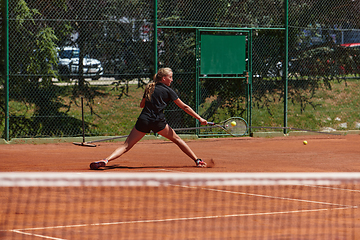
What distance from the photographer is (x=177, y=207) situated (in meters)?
5.18

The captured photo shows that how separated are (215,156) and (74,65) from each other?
4111 mm

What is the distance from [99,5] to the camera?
1200 cm

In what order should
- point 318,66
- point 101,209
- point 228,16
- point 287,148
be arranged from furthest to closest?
1. point 318,66
2. point 228,16
3. point 287,148
4. point 101,209

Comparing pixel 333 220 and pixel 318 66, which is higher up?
pixel 318 66

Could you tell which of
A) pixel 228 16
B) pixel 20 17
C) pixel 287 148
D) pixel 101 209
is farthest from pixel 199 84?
pixel 101 209

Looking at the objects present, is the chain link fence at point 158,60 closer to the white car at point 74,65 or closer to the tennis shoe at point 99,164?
the white car at point 74,65

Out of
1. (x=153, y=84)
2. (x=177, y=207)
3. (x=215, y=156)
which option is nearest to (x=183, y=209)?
(x=177, y=207)

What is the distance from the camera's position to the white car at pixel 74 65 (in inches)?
464

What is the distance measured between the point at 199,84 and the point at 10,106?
426 cm

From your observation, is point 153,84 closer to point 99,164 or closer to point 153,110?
point 153,110

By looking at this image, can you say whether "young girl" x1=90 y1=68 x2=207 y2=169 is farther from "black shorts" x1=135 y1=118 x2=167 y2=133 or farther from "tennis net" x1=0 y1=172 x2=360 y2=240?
"tennis net" x1=0 y1=172 x2=360 y2=240

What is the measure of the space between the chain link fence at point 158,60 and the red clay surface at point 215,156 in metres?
0.87

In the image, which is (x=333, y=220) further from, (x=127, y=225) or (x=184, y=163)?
(x=184, y=163)

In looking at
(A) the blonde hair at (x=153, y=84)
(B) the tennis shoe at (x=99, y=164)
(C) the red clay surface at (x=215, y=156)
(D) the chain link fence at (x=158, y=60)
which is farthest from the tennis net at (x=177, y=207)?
(D) the chain link fence at (x=158, y=60)
